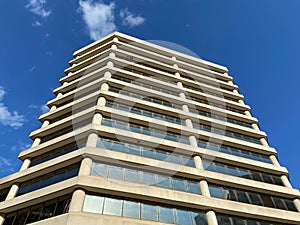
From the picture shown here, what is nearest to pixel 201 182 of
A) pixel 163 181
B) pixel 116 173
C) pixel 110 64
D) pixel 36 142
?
pixel 163 181

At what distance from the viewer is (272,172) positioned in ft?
84.0

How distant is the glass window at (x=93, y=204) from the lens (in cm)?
1533

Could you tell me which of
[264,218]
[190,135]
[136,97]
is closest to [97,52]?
[136,97]

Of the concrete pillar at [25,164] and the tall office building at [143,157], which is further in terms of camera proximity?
the concrete pillar at [25,164]

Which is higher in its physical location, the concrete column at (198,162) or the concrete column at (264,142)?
the concrete column at (264,142)

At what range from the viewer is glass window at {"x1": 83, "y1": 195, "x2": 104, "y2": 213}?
15327 mm

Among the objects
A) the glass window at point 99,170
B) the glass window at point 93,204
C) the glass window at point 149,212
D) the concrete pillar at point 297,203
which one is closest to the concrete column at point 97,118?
the glass window at point 99,170

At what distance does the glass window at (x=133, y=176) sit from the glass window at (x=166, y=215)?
2.51m

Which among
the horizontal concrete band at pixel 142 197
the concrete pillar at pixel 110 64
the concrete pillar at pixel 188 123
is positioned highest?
the concrete pillar at pixel 110 64

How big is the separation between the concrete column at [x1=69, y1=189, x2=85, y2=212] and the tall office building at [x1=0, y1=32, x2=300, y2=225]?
0.07 m

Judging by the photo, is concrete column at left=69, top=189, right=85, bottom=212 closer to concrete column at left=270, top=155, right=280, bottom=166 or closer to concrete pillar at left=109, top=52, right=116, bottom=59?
concrete pillar at left=109, top=52, right=116, bottom=59

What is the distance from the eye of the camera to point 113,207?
631 inches

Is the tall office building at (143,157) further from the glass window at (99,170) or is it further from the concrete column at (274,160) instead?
the concrete column at (274,160)

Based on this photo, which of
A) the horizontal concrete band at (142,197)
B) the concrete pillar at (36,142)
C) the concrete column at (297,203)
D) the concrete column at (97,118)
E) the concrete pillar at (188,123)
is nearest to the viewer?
the horizontal concrete band at (142,197)
